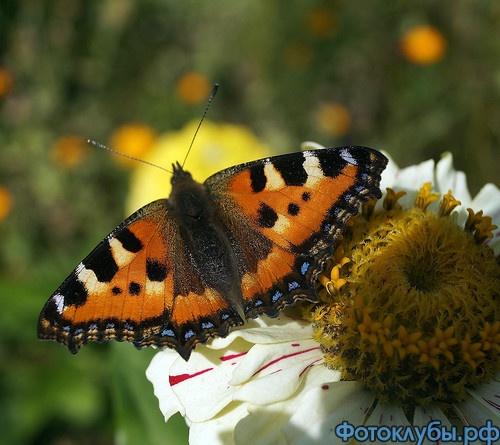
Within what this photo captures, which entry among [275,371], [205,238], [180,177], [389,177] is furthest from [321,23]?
[275,371]

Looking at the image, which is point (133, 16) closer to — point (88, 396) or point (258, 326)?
point (88, 396)

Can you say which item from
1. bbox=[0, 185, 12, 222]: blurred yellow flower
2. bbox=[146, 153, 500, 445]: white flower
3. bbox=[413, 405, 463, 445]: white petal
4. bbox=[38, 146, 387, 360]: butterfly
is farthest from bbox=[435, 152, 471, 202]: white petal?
bbox=[0, 185, 12, 222]: blurred yellow flower

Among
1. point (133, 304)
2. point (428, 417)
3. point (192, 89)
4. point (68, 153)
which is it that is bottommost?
point (428, 417)

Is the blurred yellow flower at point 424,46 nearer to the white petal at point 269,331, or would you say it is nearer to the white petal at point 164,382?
the white petal at point 269,331

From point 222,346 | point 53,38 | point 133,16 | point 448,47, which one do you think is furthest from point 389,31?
point 222,346

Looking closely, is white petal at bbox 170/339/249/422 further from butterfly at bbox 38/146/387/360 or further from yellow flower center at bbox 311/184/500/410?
yellow flower center at bbox 311/184/500/410

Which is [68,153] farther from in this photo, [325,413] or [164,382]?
[325,413]
